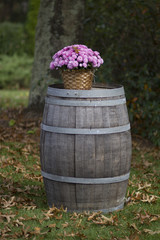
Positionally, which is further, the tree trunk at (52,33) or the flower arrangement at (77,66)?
the tree trunk at (52,33)

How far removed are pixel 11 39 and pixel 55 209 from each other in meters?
13.8

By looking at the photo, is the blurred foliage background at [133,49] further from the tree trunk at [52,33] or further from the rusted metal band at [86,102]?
the rusted metal band at [86,102]

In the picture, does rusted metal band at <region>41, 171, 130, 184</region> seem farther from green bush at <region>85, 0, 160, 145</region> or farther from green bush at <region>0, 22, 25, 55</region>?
green bush at <region>0, 22, 25, 55</region>

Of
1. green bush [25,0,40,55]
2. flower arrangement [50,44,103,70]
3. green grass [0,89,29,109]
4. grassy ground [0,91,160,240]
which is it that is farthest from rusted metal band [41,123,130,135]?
green bush [25,0,40,55]

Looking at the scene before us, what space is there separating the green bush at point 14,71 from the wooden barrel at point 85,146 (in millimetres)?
11144

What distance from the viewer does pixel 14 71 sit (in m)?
15.7

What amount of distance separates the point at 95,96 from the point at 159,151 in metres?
3.67

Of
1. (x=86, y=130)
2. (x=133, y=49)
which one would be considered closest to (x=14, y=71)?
(x=133, y=49)

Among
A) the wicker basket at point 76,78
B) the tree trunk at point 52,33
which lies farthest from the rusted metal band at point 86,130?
the tree trunk at point 52,33

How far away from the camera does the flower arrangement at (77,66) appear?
4.55m

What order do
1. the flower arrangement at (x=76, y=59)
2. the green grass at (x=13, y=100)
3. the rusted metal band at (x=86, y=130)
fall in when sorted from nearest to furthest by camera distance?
1. the rusted metal band at (x=86, y=130)
2. the flower arrangement at (x=76, y=59)
3. the green grass at (x=13, y=100)

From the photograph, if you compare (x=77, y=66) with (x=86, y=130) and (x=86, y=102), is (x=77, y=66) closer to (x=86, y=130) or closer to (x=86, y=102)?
(x=86, y=102)

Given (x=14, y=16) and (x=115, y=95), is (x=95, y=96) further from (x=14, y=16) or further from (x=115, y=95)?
(x=14, y=16)

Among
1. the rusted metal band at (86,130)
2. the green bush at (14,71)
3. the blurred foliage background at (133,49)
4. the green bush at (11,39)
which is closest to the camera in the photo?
the rusted metal band at (86,130)
